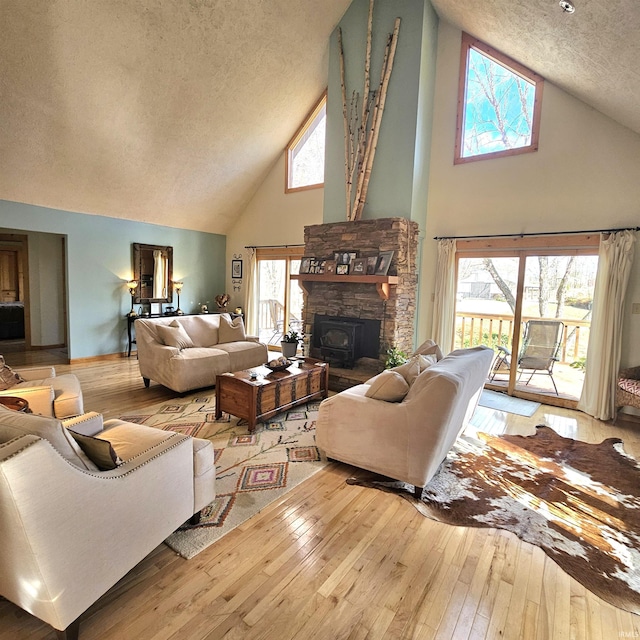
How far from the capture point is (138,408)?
13.5ft

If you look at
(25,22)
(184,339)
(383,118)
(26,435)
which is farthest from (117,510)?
(383,118)

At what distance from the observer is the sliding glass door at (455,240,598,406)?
4547mm

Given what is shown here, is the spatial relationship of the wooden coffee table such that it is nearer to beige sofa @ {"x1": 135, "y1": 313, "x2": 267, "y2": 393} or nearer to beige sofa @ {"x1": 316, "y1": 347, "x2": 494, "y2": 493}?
beige sofa @ {"x1": 316, "y1": 347, "x2": 494, "y2": 493}

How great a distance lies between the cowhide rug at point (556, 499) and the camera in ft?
6.57

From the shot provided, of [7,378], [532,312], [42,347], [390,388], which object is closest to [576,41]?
[532,312]

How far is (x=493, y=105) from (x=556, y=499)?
4787 millimetres

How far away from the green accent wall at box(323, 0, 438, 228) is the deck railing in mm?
1568

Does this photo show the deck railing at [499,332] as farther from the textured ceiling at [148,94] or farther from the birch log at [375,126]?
the textured ceiling at [148,94]

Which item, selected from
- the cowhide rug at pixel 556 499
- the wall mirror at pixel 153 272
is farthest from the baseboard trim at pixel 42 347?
the cowhide rug at pixel 556 499

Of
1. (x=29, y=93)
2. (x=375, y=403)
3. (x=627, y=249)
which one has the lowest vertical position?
(x=375, y=403)

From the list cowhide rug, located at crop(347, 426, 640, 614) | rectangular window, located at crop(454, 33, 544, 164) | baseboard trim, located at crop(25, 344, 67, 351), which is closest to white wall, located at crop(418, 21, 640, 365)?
rectangular window, located at crop(454, 33, 544, 164)

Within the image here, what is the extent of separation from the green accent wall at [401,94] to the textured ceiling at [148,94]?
1.82 ft

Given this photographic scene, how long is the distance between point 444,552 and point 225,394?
92.7 inches

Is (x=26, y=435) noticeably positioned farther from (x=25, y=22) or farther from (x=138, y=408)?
(x=25, y=22)
